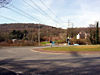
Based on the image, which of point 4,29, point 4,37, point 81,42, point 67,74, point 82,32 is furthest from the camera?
point 82,32

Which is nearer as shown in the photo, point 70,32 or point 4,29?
point 70,32

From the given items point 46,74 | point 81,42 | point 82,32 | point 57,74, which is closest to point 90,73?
point 57,74

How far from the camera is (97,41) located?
52750mm

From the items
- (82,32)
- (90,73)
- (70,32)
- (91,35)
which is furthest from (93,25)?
(90,73)

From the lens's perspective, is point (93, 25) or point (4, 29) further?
point (4, 29)

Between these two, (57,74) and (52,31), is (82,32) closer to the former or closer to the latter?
(52,31)

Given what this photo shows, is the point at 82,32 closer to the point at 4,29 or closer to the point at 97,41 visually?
the point at 97,41

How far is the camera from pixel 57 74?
709 cm

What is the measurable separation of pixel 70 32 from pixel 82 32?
28.0 metres

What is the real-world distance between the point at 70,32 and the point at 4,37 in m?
36.1

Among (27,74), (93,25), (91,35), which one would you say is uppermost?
(93,25)

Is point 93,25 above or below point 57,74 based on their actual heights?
above

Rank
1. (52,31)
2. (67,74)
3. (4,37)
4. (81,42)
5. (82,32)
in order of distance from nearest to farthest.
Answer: (67,74), (81,42), (4,37), (82,32), (52,31)

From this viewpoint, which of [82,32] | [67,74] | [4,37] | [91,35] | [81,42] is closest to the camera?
[67,74]
